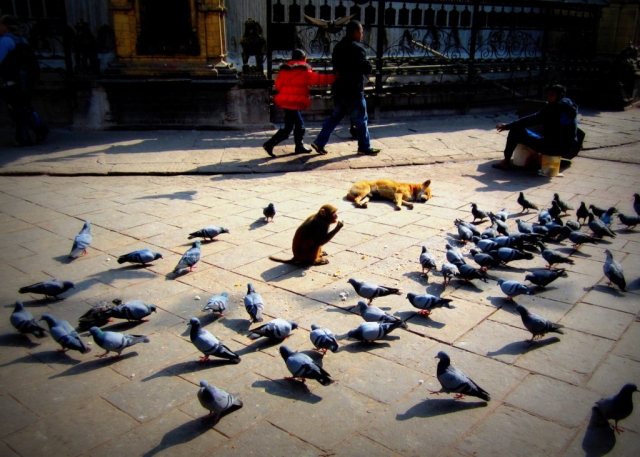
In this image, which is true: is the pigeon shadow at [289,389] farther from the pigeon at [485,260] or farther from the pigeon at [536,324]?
the pigeon at [485,260]

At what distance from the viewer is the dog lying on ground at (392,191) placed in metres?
7.47

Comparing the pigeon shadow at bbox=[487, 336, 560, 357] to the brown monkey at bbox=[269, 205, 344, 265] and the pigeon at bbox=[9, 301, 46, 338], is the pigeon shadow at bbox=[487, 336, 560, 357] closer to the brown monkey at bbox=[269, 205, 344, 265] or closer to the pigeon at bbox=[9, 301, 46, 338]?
the brown monkey at bbox=[269, 205, 344, 265]

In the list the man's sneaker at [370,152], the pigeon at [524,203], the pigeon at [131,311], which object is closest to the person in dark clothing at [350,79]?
the man's sneaker at [370,152]

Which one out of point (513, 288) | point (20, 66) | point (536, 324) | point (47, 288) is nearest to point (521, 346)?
point (536, 324)

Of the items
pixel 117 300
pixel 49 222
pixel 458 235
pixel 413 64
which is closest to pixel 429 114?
pixel 413 64

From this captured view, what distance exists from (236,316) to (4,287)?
2.27m

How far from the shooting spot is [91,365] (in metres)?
3.75

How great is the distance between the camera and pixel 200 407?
10.9 feet

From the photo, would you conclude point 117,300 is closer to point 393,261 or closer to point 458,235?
point 393,261

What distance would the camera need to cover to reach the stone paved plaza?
3064 mm

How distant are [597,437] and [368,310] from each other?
1.72 metres

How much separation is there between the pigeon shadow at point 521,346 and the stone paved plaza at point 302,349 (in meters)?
0.02

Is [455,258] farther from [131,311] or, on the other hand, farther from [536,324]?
[131,311]

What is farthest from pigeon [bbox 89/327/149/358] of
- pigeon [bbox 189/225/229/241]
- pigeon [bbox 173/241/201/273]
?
pigeon [bbox 189/225/229/241]
